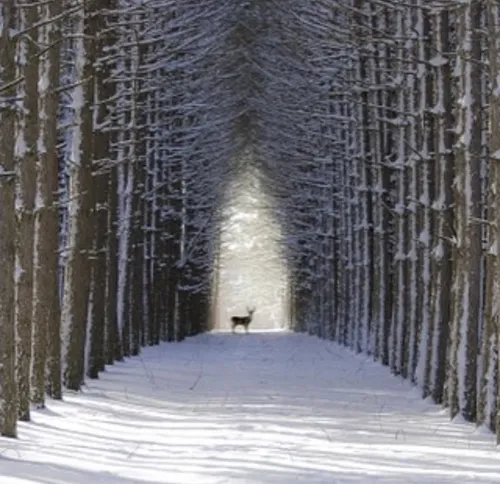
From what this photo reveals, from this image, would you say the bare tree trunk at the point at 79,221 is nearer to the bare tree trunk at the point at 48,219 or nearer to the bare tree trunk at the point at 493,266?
the bare tree trunk at the point at 48,219

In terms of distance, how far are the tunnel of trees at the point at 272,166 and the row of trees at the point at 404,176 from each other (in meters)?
0.05

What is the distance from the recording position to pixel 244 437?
39.1ft

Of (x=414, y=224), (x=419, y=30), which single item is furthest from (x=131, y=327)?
(x=419, y=30)

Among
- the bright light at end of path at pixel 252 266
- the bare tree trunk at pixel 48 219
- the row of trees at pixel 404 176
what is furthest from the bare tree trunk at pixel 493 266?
the bright light at end of path at pixel 252 266

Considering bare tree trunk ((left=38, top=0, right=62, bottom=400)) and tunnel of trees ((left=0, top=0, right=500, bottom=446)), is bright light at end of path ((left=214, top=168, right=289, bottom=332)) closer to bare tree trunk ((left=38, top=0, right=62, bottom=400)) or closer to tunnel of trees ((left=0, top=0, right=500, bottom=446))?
tunnel of trees ((left=0, top=0, right=500, bottom=446))

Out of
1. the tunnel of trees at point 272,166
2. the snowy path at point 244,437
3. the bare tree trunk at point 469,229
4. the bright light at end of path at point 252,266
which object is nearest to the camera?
the snowy path at point 244,437

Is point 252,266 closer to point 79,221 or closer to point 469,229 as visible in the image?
point 79,221

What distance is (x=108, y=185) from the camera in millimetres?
22875

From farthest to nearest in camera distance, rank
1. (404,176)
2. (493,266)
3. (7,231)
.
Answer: (404,176) → (493,266) → (7,231)

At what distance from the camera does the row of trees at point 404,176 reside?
15.2 meters

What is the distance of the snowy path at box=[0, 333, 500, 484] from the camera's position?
372 inches

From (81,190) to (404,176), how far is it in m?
8.71

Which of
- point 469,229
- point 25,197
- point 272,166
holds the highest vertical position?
point 272,166

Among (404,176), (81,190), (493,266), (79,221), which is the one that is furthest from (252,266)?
(493,266)
